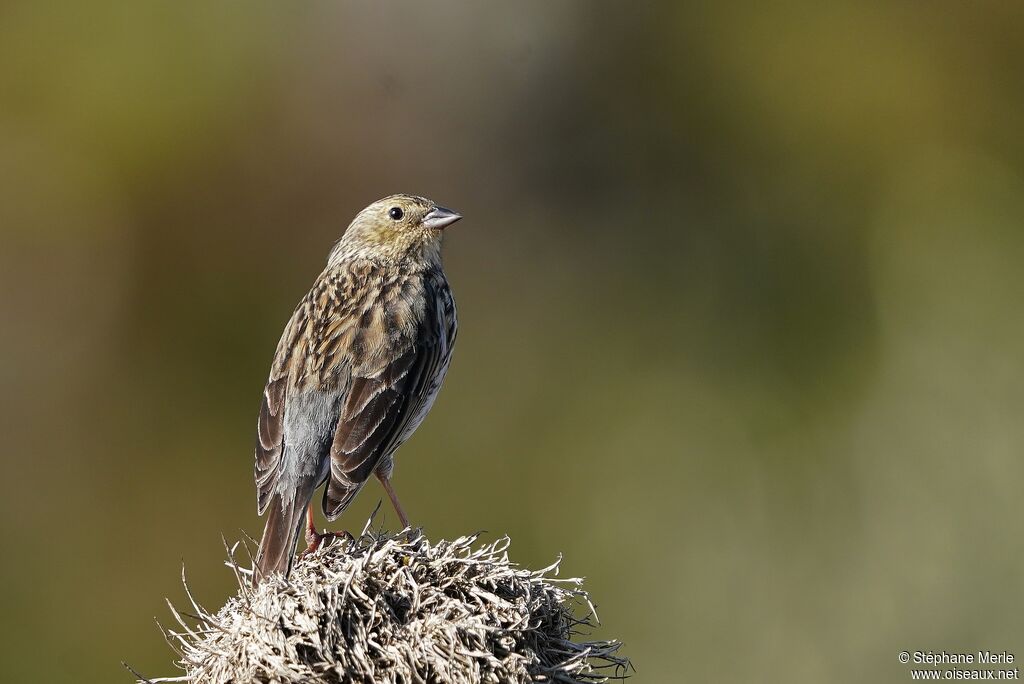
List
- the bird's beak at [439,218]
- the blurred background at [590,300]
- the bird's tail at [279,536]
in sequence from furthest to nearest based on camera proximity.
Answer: the blurred background at [590,300] → the bird's beak at [439,218] → the bird's tail at [279,536]

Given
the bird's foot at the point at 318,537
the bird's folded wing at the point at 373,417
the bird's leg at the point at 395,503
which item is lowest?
the bird's foot at the point at 318,537

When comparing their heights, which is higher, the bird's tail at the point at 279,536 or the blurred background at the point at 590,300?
the blurred background at the point at 590,300

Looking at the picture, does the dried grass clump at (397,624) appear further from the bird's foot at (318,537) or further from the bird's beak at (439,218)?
the bird's beak at (439,218)

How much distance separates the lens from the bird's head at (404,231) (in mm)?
7586

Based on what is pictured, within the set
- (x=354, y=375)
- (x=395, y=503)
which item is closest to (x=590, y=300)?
(x=354, y=375)

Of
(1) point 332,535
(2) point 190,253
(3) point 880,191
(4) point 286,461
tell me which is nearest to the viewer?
(1) point 332,535

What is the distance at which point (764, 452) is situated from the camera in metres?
12.2

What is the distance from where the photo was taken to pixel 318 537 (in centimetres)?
561

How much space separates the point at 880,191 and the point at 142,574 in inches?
347

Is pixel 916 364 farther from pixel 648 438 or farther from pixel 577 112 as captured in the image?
pixel 577 112

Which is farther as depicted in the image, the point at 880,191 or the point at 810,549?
the point at 880,191

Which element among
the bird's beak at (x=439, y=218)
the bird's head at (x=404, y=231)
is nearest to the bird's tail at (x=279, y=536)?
the bird's head at (x=404, y=231)

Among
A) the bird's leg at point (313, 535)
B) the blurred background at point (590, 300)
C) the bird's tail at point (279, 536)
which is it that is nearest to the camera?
the bird's tail at point (279, 536)

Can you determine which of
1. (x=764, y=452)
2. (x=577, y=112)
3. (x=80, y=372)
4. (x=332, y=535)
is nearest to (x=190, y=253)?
(x=80, y=372)
